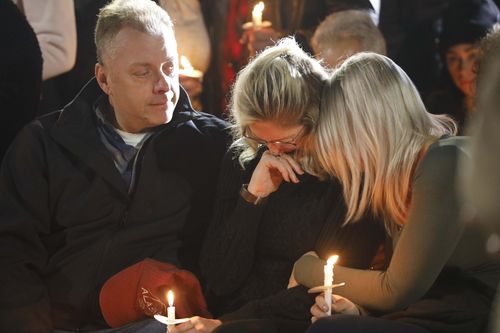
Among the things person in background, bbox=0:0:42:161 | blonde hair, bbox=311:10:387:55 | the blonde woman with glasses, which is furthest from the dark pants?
person in background, bbox=0:0:42:161

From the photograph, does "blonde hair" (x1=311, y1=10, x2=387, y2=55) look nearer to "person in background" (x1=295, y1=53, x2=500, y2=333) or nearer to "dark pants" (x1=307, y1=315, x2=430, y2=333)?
"person in background" (x1=295, y1=53, x2=500, y2=333)

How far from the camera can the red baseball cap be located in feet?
9.41

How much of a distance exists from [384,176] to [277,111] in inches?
16.4

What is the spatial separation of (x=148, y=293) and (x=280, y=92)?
0.77 meters

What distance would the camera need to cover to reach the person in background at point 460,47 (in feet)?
13.2

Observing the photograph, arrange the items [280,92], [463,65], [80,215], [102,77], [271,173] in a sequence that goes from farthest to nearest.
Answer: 1. [463,65]
2. [102,77]
3. [80,215]
4. [271,173]
5. [280,92]

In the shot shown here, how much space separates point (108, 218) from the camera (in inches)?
122

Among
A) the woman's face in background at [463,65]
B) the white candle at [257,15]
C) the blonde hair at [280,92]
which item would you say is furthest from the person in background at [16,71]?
the woman's face in background at [463,65]

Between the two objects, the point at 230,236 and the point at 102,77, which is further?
the point at 102,77

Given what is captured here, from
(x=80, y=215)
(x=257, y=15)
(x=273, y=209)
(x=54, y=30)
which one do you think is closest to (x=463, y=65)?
(x=257, y=15)

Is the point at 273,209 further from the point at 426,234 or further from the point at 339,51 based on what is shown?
the point at 339,51

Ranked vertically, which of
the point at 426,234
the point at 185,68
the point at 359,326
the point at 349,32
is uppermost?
the point at 349,32

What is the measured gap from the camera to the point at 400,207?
2.56 meters

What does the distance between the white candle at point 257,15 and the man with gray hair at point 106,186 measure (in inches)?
20.3
